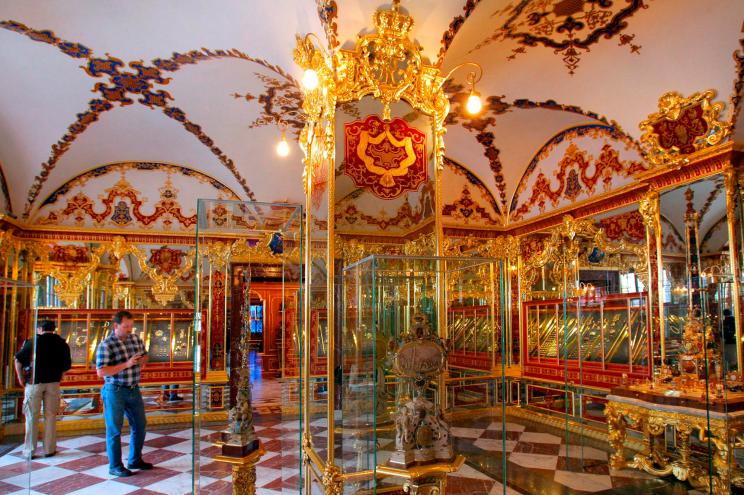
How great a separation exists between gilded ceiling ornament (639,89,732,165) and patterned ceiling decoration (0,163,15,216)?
Result: 331 inches

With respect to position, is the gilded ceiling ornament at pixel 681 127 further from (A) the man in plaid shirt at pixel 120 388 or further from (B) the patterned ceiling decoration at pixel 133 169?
(B) the patterned ceiling decoration at pixel 133 169

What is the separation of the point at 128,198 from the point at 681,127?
7703mm

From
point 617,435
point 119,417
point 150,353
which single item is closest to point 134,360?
point 119,417

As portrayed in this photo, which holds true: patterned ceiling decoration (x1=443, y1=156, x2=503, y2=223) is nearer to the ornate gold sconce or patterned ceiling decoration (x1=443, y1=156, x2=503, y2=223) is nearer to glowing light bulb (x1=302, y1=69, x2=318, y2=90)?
the ornate gold sconce

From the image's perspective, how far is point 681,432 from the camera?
4.86m

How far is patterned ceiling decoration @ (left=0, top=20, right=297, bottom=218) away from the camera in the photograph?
17.3 feet

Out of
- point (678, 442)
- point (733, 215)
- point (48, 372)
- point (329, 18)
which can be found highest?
point (329, 18)

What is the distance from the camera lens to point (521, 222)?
822 cm

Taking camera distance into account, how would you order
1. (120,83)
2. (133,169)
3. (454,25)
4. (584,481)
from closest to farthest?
(454,25) → (584,481) → (120,83) → (133,169)

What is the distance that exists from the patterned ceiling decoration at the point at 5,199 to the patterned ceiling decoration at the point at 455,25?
652cm

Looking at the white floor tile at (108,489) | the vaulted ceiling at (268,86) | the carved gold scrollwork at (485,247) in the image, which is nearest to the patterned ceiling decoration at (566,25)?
the vaulted ceiling at (268,86)

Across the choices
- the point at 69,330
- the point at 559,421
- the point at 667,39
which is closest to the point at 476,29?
the point at 667,39

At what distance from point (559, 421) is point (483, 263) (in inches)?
186

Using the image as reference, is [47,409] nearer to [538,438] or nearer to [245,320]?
[245,320]
